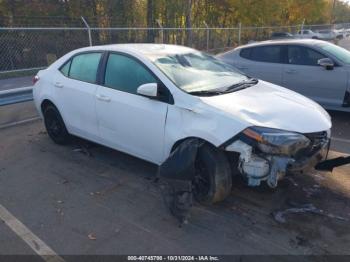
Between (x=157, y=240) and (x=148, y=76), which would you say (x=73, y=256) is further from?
(x=148, y=76)

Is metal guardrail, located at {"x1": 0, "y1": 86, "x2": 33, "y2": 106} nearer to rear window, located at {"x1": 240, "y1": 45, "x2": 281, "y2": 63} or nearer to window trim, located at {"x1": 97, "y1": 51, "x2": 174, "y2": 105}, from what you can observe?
window trim, located at {"x1": 97, "y1": 51, "x2": 174, "y2": 105}

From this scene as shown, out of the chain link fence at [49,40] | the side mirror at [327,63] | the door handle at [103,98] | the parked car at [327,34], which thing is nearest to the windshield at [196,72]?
the door handle at [103,98]

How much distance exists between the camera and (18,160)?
5.31 metres

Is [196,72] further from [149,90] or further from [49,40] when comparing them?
[49,40]

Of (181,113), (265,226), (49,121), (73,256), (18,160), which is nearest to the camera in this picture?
(73,256)

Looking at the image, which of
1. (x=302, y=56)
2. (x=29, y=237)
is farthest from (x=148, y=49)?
(x=302, y=56)

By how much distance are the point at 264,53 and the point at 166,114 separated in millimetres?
4704

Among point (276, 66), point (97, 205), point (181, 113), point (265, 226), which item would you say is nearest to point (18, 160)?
point (97, 205)

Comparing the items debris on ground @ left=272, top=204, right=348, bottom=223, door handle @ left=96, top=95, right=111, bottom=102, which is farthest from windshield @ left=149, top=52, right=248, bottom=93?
debris on ground @ left=272, top=204, right=348, bottom=223

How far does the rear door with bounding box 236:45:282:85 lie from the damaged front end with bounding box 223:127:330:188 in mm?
4398

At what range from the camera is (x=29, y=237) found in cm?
341

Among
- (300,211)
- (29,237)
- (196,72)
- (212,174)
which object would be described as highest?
(196,72)

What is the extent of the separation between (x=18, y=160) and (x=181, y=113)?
2.89 meters

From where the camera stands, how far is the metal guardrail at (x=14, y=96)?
7.27 m
